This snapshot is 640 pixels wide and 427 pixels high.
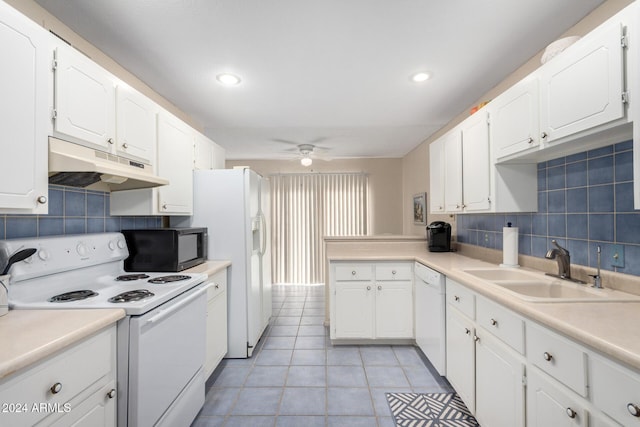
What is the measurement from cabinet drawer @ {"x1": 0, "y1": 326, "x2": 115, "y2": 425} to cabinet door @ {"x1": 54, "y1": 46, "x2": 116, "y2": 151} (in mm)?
993

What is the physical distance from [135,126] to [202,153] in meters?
0.96

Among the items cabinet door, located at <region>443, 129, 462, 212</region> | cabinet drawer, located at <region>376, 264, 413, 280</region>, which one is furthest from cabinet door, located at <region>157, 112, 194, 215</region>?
cabinet door, located at <region>443, 129, 462, 212</region>

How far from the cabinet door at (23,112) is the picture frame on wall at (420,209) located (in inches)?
166

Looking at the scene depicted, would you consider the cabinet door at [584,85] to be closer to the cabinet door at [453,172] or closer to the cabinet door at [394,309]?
the cabinet door at [453,172]

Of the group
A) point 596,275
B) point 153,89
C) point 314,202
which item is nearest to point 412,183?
point 314,202

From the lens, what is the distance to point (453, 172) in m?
2.53

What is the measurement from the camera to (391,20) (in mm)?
1648

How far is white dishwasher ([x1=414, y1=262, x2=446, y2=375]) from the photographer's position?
2.13m

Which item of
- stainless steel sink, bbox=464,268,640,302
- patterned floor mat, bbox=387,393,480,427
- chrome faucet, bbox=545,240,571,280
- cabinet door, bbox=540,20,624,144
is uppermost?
cabinet door, bbox=540,20,624,144

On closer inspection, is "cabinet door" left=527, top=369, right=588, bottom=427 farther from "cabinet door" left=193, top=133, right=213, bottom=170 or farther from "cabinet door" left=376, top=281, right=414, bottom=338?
"cabinet door" left=193, top=133, right=213, bottom=170

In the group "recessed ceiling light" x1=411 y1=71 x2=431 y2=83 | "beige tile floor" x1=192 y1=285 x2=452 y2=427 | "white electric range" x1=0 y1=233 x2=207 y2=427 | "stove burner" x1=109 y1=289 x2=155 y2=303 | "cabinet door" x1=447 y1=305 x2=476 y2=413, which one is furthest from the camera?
"recessed ceiling light" x1=411 y1=71 x2=431 y2=83

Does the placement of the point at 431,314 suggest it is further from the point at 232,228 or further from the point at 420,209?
the point at 420,209

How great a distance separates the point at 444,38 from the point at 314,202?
398 centimetres

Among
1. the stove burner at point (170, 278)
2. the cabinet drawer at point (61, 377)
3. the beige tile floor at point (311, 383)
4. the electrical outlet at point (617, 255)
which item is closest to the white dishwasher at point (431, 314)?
the beige tile floor at point (311, 383)
